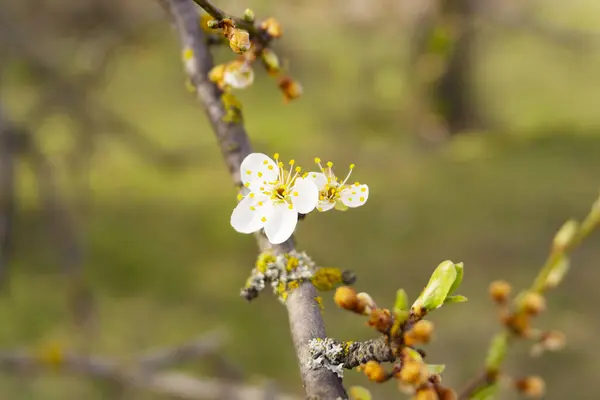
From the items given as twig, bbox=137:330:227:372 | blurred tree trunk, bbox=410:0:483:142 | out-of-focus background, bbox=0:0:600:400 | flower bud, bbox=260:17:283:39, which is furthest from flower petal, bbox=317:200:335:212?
blurred tree trunk, bbox=410:0:483:142

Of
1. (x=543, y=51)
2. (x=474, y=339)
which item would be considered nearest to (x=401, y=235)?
(x=474, y=339)

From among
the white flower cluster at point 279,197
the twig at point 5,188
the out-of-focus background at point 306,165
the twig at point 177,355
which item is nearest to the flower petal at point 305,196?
the white flower cluster at point 279,197

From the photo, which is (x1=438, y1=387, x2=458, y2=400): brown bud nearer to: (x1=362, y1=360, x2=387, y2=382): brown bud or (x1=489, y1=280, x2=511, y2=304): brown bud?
(x1=362, y1=360, x2=387, y2=382): brown bud

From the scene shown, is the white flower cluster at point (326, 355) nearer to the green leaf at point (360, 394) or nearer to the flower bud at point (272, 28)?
the green leaf at point (360, 394)

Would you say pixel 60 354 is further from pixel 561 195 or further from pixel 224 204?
pixel 561 195

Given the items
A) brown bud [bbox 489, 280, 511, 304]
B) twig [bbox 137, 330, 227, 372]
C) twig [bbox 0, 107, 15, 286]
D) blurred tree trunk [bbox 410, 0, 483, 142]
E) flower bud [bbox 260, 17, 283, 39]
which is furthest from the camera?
blurred tree trunk [bbox 410, 0, 483, 142]

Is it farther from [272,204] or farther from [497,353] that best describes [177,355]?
[272,204]
